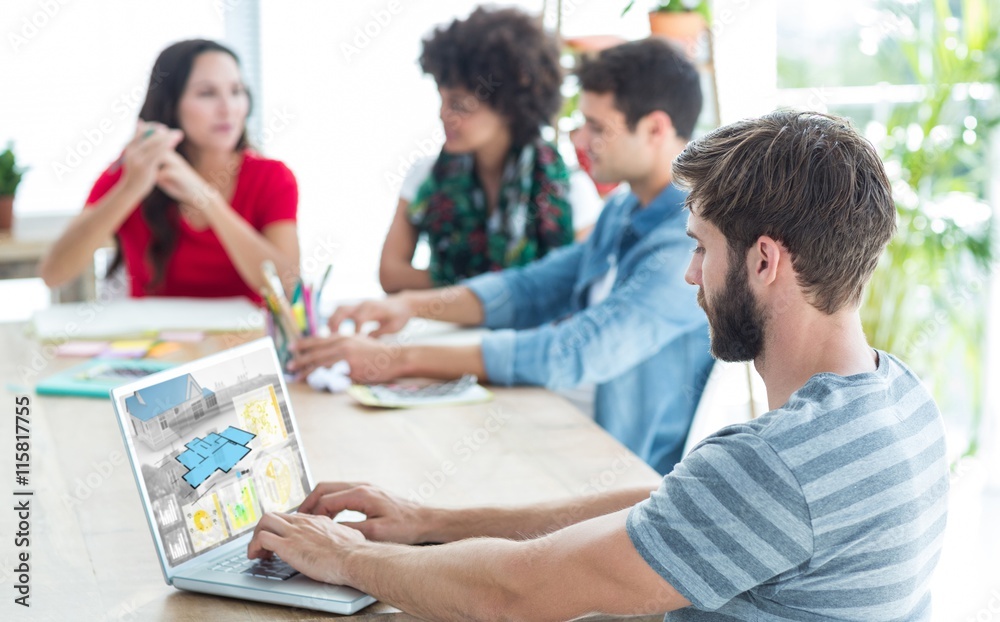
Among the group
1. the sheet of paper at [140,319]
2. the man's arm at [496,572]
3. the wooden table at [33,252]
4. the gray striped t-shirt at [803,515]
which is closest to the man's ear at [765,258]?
the gray striped t-shirt at [803,515]

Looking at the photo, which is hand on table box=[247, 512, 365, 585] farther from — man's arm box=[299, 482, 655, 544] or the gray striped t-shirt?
the gray striped t-shirt

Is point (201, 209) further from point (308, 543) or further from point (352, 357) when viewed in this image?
point (308, 543)

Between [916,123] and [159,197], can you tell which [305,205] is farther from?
[916,123]

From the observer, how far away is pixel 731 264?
3.43 feet

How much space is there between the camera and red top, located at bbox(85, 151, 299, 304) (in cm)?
263

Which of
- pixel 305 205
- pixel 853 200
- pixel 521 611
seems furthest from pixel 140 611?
pixel 305 205

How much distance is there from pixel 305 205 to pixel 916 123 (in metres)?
2.11

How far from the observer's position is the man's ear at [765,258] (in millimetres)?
1010

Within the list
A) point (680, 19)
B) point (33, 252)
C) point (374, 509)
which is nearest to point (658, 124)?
point (680, 19)

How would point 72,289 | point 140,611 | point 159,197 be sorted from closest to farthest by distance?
point 140,611, point 159,197, point 72,289

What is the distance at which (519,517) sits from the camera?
4.30ft

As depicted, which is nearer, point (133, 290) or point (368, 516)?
point (368, 516)

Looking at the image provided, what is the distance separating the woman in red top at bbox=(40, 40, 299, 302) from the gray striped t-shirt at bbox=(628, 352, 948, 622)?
1.69 metres

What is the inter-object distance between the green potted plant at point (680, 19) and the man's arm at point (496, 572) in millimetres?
1957
